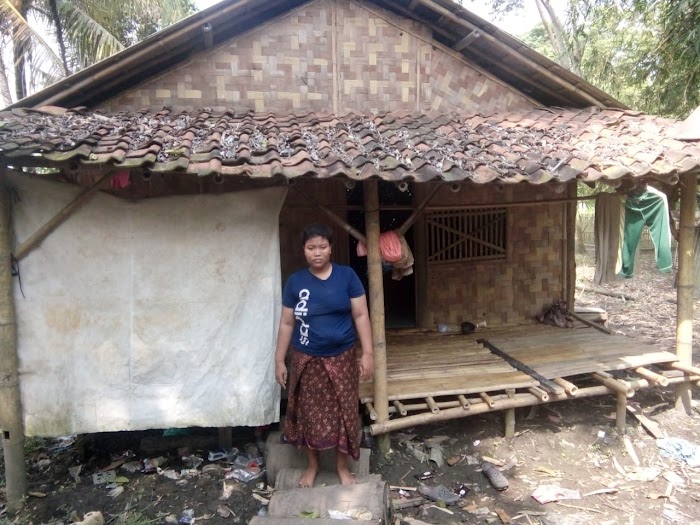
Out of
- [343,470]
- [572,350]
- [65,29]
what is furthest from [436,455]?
[65,29]

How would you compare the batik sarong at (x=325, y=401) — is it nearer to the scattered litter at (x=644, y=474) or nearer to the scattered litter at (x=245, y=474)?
the scattered litter at (x=245, y=474)

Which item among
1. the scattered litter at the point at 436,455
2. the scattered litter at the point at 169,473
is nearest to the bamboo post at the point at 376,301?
the scattered litter at the point at 436,455

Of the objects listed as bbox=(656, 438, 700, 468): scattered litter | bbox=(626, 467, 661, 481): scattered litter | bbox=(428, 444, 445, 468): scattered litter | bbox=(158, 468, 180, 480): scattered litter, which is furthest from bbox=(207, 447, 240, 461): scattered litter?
Result: bbox=(656, 438, 700, 468): scattered litter

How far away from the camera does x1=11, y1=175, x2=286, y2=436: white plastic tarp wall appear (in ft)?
13.0

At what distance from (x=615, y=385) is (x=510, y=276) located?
7.52ft

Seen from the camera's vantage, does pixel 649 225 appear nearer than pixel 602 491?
No

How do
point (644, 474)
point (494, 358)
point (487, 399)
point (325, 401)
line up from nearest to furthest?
point (325, 401), point (644, 474), point (487, 399), point (494, 358)

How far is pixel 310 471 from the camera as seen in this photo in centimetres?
390

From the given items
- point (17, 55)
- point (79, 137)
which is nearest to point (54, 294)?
point (79, 137)

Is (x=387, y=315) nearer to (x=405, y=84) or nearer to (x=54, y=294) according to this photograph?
(x=405, y=84)

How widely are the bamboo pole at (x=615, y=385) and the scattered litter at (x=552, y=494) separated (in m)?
1.32

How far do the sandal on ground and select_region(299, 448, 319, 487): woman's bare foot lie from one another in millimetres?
1037

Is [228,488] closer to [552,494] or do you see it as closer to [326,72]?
[552,494]

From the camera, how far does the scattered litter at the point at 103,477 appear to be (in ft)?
14.0
